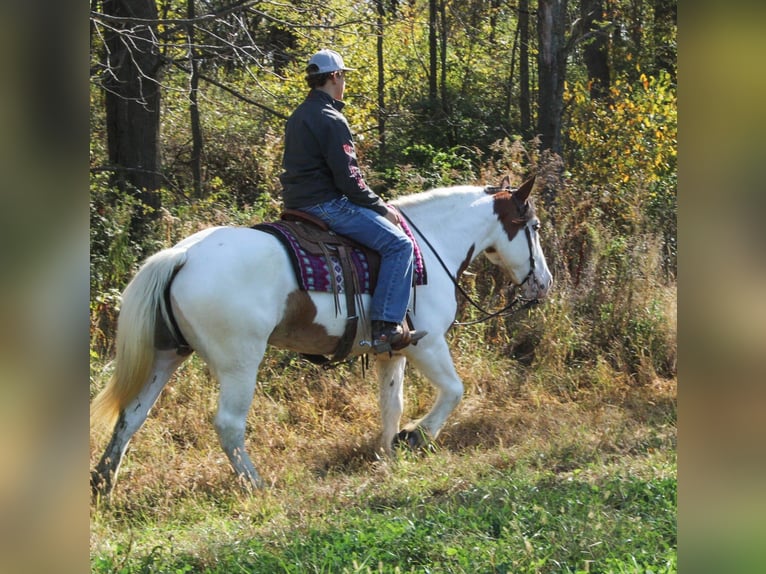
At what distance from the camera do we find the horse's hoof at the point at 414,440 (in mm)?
6457

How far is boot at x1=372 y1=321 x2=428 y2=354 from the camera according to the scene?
586cm

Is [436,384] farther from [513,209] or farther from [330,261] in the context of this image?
[513,209]

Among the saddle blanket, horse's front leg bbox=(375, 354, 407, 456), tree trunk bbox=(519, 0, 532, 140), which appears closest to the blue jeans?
the saddle blanket

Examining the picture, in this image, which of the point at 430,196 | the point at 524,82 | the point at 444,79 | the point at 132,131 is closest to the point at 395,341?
the point at 430,196

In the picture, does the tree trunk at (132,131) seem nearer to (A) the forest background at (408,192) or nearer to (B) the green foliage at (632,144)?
(A) the forest background at (408,192)

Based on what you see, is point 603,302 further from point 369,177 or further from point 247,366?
point 247,366

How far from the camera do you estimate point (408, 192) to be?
10.0m

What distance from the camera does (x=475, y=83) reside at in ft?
71.6

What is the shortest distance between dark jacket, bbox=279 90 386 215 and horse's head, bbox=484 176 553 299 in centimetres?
160

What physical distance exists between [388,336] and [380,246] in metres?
0.62

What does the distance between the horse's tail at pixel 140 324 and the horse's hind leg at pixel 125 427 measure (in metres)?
0.13

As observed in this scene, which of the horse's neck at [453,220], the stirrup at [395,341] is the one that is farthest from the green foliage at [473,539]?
the horse's neck at [453,220]
